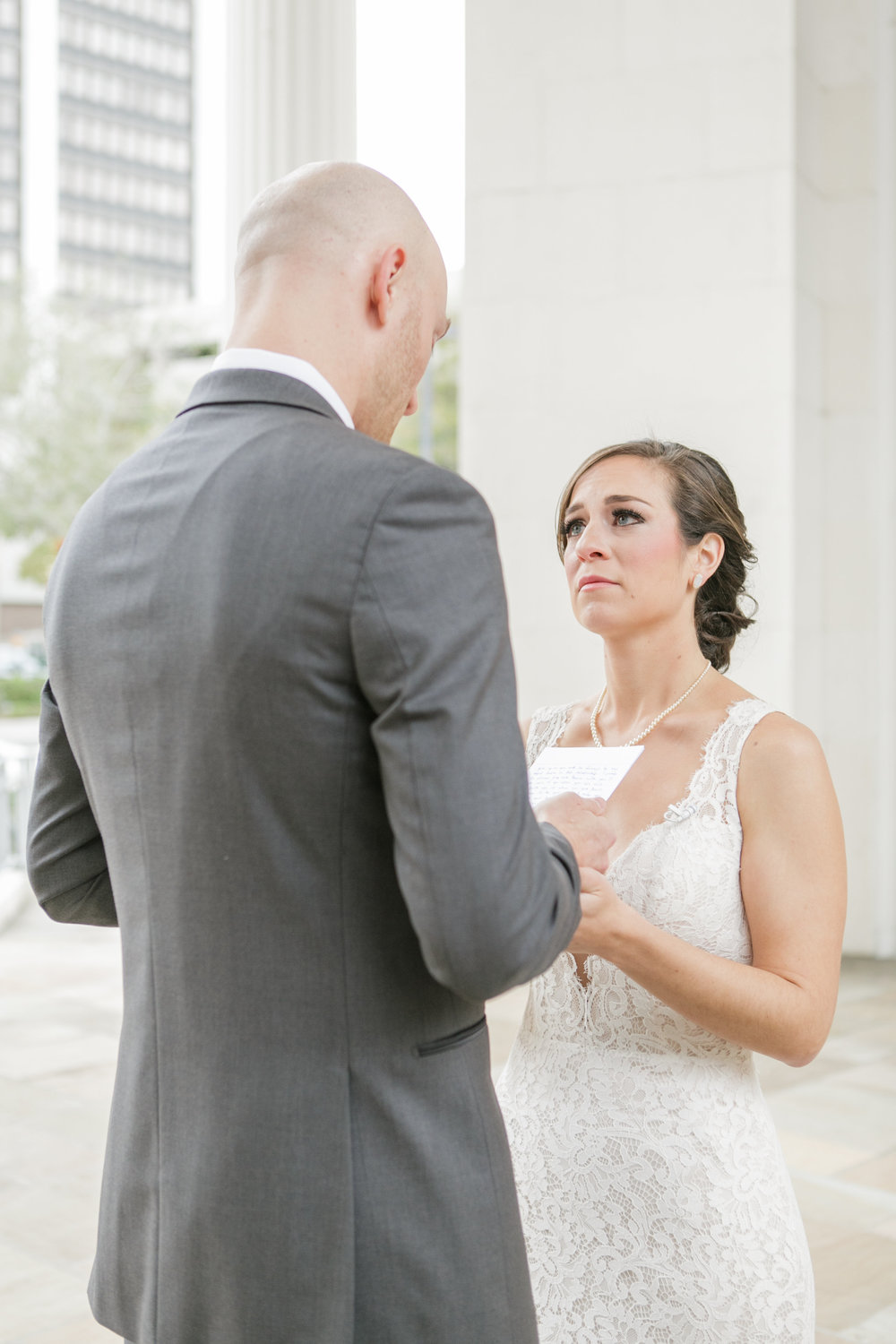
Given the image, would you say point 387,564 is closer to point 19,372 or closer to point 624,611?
point 624,611

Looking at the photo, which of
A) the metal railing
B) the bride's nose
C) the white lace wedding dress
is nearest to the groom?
the white lace wedding dress

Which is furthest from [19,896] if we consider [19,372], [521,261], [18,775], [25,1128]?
[19,372]

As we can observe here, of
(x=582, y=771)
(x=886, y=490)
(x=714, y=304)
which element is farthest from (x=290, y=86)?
(x=582, y=771)

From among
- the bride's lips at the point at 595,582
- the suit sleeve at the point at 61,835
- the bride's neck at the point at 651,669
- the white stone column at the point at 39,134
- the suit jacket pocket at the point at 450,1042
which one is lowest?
the suit jacket pocket at the point at 450,1042

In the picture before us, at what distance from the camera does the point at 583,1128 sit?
209 centimetres

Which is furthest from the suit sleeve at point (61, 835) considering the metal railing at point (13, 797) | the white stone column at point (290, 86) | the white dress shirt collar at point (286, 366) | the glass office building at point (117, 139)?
the glass office building at point (117, 139)

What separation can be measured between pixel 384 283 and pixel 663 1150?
1.36 meters

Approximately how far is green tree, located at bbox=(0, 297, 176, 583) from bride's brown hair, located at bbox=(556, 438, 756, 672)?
32.5 meters

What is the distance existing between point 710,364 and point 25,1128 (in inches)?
192

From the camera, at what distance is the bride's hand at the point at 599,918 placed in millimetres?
1570

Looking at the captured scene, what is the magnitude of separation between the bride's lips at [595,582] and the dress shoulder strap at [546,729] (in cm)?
33

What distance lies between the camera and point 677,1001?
1.87 metres

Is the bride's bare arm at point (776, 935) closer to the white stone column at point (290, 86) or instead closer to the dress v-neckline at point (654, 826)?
the dress v-neckline at point (654, 826)

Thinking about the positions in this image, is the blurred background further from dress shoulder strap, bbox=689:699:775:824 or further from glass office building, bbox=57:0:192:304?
glass office building, bbox=57:0:192:304
